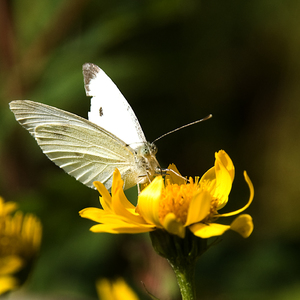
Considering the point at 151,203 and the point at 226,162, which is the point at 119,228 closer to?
the point at 151,203

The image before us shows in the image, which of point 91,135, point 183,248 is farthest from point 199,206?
point 91,135

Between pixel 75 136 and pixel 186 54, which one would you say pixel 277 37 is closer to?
pixel 186 54

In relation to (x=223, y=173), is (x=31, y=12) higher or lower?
higher

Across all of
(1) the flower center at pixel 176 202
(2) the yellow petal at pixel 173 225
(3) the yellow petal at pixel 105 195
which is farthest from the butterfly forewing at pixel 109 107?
(2) the yellow petal at pixel 173 225

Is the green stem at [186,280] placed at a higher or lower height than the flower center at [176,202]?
lower

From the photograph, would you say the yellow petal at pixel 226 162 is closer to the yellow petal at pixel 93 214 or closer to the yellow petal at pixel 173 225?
the yellow petal at pixel 173 225

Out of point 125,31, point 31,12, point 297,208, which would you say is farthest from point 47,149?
point 297,208
